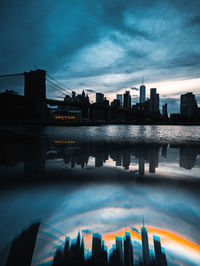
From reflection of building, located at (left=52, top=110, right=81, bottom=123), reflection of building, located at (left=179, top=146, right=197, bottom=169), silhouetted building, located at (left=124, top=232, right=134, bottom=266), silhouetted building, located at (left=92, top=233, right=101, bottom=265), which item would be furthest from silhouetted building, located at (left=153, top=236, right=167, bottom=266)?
A: reflection of building, located at (left=52, top=110, right=81, bottom=123)

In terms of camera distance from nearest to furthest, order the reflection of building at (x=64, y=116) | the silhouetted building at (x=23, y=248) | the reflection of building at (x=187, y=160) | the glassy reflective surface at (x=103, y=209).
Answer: the silhouetted building at (x=23, y=248) < the glassy reflective surface at (x=103, y=209) < the reflection of building at (x=187, y=160) < the reflection of building at (x=64, y=116)

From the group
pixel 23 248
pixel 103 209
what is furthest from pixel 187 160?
pixel 23 248

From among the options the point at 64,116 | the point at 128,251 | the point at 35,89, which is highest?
the point at 35,89

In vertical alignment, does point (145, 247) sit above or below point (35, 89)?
below

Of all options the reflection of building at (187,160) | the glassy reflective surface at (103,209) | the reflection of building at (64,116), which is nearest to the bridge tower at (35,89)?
the reflection of building at (64,116)

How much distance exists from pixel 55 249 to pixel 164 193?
199cm

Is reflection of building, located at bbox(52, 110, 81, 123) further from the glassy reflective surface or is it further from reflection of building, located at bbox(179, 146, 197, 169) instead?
the glassy reflective surface

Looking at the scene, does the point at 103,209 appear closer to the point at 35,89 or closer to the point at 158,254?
the point at 158,254

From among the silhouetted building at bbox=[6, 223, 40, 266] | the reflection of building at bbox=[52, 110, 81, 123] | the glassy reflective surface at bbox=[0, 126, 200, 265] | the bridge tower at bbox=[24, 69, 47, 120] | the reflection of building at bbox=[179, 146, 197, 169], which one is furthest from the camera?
the reflection of building at bbox=[52, 110, 81, 123]

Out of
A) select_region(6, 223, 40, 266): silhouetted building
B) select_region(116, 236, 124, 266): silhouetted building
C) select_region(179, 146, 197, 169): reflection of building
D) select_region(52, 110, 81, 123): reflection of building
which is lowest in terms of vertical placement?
select_region(116, 236, 124, 266): silhouetted building

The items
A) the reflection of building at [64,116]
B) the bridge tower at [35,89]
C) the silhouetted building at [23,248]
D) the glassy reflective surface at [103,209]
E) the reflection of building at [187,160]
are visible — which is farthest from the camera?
the reflection of building at [64,116]

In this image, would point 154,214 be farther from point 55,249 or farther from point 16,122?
point 16,122

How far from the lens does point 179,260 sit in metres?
1.41

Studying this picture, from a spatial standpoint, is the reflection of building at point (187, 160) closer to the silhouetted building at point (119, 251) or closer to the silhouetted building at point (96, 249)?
the silhouetted building at point (119, 251)
